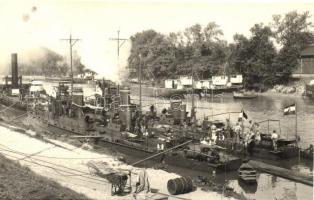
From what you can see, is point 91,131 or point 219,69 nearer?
point 91,131

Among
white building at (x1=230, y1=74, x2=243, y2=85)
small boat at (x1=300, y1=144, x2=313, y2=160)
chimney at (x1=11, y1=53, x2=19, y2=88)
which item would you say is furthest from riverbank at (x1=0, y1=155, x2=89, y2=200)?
white building at (x1=230, y1=74, x2=243, y2=85)

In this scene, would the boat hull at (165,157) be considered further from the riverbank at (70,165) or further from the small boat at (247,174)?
the riverbank at (70,165)

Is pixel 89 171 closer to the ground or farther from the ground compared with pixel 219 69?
closer to the ground

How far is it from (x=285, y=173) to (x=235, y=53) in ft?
168

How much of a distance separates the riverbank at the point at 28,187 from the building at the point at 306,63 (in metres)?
56.3

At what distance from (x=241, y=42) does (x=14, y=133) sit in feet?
152

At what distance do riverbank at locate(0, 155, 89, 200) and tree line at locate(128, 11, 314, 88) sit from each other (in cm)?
4352

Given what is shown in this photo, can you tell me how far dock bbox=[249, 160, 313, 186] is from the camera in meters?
20.4

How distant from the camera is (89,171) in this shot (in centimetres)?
2006

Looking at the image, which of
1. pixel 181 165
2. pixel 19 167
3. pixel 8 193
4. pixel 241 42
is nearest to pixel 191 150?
pixel 181 165

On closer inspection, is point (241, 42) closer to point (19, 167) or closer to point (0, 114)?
point (0, 114)

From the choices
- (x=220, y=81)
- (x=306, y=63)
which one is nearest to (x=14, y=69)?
(x=220, y=81)

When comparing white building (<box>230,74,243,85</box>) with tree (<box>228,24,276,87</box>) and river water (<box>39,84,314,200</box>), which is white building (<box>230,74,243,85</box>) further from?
river water (<box>39,84,314,200</box>)

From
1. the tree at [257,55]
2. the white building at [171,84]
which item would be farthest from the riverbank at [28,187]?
the white building at [171,84]
